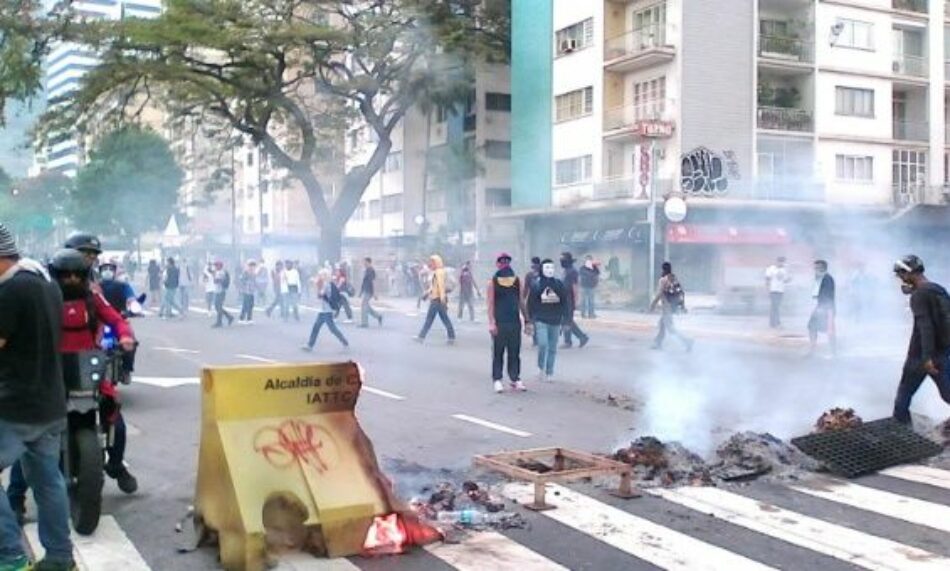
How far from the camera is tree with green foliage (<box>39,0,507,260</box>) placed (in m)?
28.0

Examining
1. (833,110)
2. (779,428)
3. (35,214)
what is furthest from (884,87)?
(35,214)

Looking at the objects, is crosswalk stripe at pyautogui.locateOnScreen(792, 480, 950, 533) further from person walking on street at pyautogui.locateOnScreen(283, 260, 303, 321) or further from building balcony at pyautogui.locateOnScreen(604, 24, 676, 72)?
building balcony at pyautogui.locateOnScreen(604, 24, 676, 72)

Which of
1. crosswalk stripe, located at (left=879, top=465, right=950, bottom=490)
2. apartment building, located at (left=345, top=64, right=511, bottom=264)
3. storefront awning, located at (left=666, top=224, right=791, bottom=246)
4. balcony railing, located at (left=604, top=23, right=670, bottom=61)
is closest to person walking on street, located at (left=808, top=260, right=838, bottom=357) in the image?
storefront awning, located at (left=666, top=224, right=791, bottom=246)

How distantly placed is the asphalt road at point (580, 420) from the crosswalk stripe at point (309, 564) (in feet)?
0.32

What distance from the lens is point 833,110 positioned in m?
35.5

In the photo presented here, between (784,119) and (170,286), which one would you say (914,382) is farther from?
(784,119)

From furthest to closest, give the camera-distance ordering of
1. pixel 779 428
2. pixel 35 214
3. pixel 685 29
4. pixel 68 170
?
pixel 68 170
pixel 35 214
pixel 685 29
pixel 779 428

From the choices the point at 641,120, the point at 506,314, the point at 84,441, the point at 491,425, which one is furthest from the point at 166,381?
the point at 641,120

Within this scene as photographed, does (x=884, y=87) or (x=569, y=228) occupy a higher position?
(x=884, y=87)

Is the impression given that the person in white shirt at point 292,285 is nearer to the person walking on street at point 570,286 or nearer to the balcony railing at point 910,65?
the person walking on street at point 570,286

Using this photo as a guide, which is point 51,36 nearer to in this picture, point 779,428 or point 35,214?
point 779,428

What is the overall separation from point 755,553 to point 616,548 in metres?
0.71

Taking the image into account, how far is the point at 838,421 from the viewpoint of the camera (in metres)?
8.07

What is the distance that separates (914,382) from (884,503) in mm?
2114
